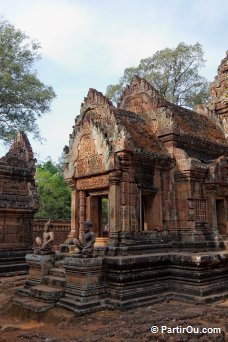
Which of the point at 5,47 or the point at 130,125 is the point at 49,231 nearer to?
the point at 130,125

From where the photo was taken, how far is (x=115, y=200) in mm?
8555

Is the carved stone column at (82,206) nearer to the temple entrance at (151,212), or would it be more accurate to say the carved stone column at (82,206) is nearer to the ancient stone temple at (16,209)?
the temple entrance at (151,212)

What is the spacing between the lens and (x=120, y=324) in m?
6.16

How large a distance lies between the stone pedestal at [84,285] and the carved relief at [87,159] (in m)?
2.70

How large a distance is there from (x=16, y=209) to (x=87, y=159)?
514 centimetres

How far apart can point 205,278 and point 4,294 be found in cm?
546

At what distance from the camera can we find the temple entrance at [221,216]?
1118 cm

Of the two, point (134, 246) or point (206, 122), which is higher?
point (206, 122)

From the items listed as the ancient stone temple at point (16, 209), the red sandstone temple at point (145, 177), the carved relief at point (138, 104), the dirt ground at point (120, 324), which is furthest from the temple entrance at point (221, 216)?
the ancient stone temple at point (16, 209)

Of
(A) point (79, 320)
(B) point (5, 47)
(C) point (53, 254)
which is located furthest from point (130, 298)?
(B) point (5, 47)

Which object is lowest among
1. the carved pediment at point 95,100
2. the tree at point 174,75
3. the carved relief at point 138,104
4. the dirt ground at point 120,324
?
the dirt ground at point 120,324

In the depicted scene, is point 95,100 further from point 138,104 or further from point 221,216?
point 221,216

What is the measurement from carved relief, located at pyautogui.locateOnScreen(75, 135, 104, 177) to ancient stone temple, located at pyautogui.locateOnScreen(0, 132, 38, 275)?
4.52 metres

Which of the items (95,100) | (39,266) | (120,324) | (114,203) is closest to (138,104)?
(95,100)
